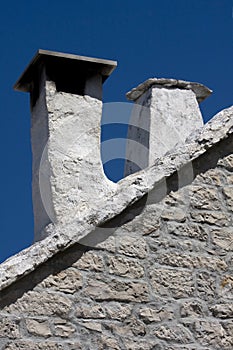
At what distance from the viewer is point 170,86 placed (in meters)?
10.8

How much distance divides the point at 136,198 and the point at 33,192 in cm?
236

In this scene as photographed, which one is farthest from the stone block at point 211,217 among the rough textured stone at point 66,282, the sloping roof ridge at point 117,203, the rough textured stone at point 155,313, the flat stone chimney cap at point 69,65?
the flat stone chimney cap at point 69,65

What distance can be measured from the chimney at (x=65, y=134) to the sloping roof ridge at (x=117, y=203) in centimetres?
164

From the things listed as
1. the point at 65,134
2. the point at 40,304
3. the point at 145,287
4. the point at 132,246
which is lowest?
the point at 40,304

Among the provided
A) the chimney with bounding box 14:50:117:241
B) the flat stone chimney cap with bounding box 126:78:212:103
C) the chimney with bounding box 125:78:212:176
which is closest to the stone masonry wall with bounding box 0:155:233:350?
the chimney with bounding box 14:50:117:241

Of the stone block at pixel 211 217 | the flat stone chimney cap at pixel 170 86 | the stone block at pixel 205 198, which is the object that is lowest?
the stone block at pixel 211 217

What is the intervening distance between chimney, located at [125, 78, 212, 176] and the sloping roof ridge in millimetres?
3234

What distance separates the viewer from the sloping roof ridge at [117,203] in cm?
643

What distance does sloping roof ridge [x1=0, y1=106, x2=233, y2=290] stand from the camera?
6.43 m

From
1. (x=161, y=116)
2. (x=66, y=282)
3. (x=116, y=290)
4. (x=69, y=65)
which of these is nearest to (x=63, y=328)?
(x=66, y=282)

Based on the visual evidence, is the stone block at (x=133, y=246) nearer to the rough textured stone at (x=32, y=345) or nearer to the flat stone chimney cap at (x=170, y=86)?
the rough textured stone at (x=32, y=345)

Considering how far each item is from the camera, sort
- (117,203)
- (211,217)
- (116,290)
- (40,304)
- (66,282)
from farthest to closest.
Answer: (211,217) < (117,203) < (116,290) < (66,282) < (40,304)

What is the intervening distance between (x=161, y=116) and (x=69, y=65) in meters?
1.93

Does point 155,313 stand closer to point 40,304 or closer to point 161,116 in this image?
point 40,304
